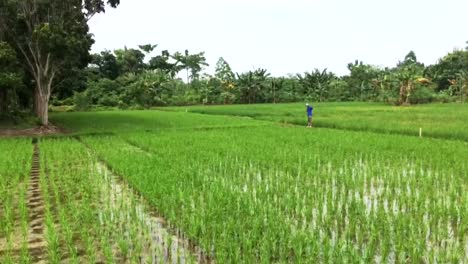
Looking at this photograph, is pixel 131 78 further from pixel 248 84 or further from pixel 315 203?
pixel 315 203

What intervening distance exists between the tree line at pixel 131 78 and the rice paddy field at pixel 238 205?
8.11 meters

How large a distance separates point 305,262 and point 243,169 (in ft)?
17.7

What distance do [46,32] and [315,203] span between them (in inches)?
591

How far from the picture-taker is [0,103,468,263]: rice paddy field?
4.48 meters

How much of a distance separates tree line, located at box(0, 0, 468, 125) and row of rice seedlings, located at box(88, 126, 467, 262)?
10522mm

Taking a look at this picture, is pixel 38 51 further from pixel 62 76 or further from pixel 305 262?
pixel 305 262

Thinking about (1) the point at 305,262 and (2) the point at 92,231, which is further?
(2) the point at 92,231

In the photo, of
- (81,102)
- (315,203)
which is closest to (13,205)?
(315,203)

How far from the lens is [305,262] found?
4070mm

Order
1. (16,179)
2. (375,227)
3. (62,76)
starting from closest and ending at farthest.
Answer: (375,227)
(16,179)
(62,76)

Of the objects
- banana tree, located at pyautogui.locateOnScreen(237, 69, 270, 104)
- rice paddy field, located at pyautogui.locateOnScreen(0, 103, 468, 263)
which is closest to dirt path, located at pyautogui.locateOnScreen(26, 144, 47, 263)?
rice paddy field, located at pyautogui.locateOnScreen(0, 103, 468, 263)

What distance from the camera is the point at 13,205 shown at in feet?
22.0

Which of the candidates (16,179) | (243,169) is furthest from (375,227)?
(16,179)

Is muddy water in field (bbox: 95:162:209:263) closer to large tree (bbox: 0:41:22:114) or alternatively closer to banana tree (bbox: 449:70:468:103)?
large tree (bbox: 0:41:22:114)
